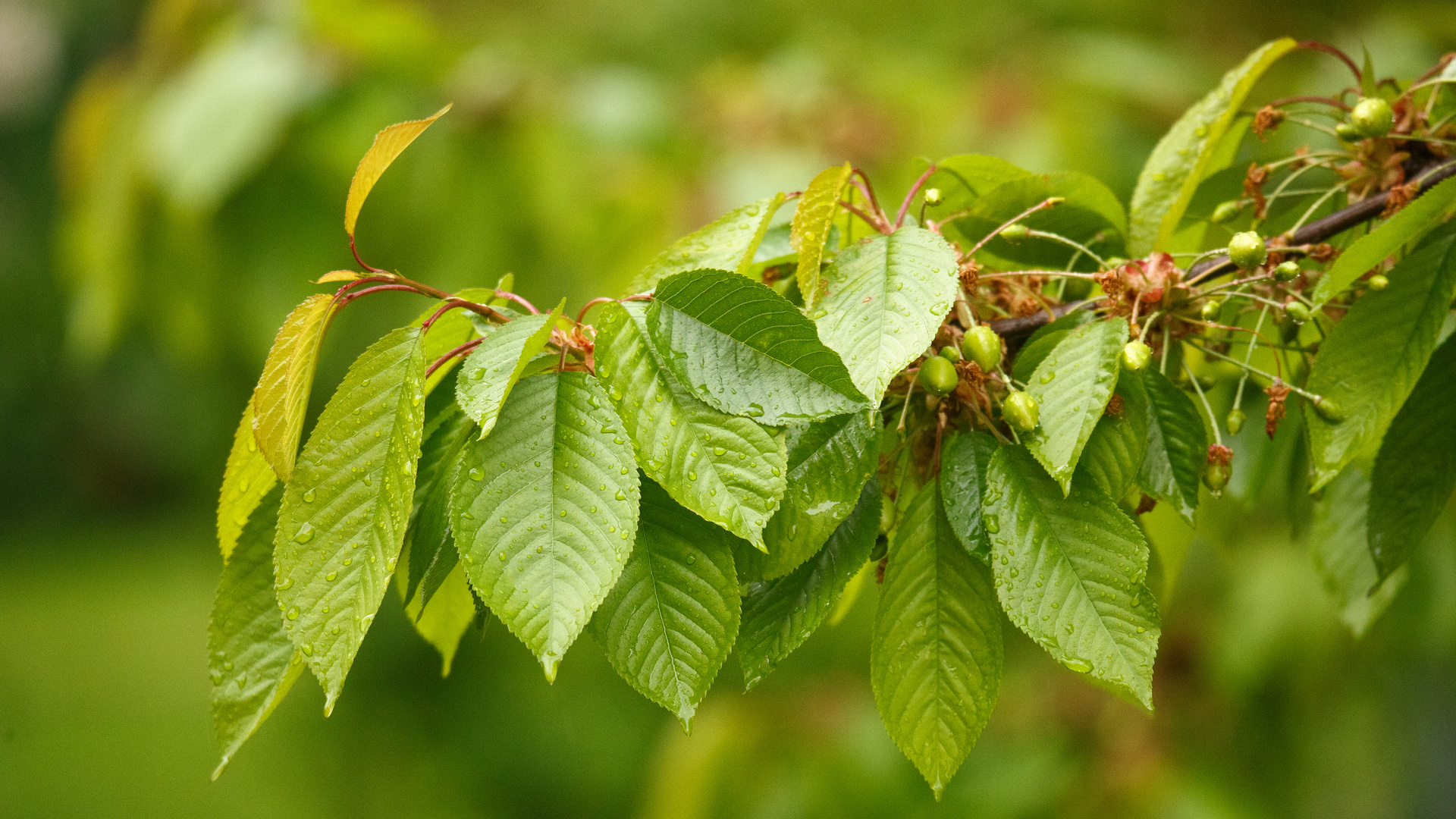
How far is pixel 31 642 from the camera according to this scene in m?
6.12

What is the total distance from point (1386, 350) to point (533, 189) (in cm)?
157

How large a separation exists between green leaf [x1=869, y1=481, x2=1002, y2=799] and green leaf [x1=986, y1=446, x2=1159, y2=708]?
40 millimetres

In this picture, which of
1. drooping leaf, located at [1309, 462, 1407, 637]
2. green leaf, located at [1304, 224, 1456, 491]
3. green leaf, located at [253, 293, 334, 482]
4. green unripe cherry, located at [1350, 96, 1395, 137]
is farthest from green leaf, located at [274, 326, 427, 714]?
drooping leaf, located at [1309, 462, 1407, 637]

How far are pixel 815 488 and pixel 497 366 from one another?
0.20 meters

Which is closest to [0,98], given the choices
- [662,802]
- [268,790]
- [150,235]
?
[268,790]

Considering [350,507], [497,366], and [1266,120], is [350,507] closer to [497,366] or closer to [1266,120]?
[497,366]

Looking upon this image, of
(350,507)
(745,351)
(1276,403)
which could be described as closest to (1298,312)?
(1276,403)

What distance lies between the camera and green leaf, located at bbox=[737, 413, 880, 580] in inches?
22.9

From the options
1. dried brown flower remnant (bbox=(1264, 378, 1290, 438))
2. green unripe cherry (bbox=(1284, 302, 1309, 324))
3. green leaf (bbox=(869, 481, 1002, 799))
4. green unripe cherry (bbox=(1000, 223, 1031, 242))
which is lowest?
green leaf (bbox=(869, 481, 1002, 799))

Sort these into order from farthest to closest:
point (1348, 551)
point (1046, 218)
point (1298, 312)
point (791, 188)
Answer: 1. point (791, 188)
2. point (1348, 551)
3. point (1046, 218)
4. point (1298, 312)

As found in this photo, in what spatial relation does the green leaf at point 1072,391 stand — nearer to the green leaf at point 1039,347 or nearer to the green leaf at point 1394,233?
the green leaf at point 1039,347

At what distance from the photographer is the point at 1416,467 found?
2.43 ft

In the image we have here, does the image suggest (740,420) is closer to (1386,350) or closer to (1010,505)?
(1010,505)

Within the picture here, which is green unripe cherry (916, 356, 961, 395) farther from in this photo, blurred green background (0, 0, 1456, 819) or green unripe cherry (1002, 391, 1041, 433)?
blurred green background (0, 0, 1456, 819)
